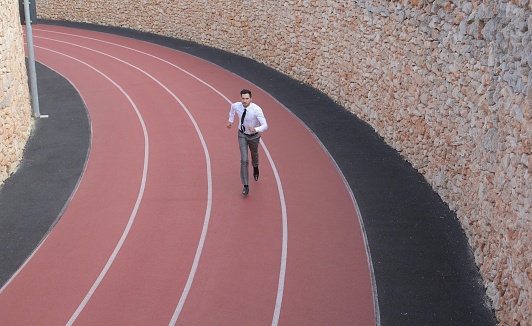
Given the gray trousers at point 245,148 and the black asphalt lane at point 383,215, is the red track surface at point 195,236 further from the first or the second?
the gray trousers at point 245,148

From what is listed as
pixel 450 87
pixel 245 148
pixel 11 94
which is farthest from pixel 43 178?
pixel 450 87

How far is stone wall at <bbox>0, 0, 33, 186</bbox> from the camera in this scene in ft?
43.7

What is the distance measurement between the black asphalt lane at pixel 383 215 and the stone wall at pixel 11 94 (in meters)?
0.32

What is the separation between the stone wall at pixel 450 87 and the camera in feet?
27.6

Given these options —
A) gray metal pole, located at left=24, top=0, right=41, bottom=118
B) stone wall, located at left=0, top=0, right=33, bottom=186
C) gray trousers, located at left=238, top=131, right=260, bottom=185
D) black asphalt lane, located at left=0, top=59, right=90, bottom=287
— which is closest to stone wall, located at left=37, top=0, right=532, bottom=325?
gray trousers, located at left=238, top=131, right=260, bottom=185

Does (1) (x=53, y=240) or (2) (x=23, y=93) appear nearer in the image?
(1) (x=53, y=240)

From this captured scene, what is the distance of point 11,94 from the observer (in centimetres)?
1405

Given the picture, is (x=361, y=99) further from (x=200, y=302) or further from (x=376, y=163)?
(x=200, y=302)

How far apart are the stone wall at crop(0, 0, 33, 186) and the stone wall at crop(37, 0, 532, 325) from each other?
24.5 feet

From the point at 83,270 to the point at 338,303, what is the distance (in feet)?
12.0

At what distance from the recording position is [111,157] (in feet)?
47.7

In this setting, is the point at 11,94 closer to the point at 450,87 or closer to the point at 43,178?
the point at 43,178

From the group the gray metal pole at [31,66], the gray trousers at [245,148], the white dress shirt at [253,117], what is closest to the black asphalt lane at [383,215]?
the gray metal pole at [31,66]

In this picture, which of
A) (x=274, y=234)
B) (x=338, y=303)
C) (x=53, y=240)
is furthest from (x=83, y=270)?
(x=338, y=303)
